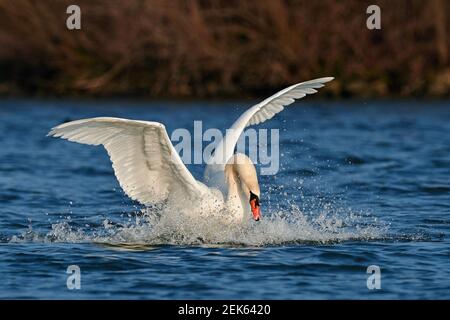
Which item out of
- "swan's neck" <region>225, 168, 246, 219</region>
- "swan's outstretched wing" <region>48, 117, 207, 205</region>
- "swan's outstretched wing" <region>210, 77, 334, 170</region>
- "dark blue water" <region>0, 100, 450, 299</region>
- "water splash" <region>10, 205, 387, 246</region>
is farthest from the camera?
"swan's outstretched wing" <region>210, 77, 334, 170</region>

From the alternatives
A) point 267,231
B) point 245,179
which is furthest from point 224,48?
point 245,179

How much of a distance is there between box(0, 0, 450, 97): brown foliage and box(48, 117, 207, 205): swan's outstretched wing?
18920 mm

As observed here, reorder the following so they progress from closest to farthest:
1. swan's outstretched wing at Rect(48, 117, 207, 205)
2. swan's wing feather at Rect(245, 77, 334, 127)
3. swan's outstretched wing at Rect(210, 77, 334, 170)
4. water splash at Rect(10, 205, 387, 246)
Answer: swan's outstretched wing at Rect(48, 117, 207, 205), water splash at Rect(10, 205, 387, 246), swan's outstretched wing at Rect(210, 77, 334, 170), swan's wing feather at Rect(245, 77, 334, 127)

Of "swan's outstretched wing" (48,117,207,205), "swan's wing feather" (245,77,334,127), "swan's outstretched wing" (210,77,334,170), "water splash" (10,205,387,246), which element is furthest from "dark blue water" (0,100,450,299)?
"swan's wing feather" (245,77,334,127)

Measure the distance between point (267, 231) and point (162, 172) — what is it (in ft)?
4.02

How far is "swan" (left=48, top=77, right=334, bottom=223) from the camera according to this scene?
31.5 ft

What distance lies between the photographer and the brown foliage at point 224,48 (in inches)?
1161

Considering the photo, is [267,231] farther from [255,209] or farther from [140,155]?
[140,155]

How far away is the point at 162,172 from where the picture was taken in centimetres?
1022

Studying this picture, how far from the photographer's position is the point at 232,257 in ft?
31.5

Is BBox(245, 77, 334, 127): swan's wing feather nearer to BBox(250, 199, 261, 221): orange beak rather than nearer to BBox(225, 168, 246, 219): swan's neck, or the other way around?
BBox(225, 168, 246, 219): swan's neck

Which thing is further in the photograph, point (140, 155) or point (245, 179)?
point (140, 155)

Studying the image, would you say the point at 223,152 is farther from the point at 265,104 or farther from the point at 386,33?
the point at 386,33

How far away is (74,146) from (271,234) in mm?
10027
